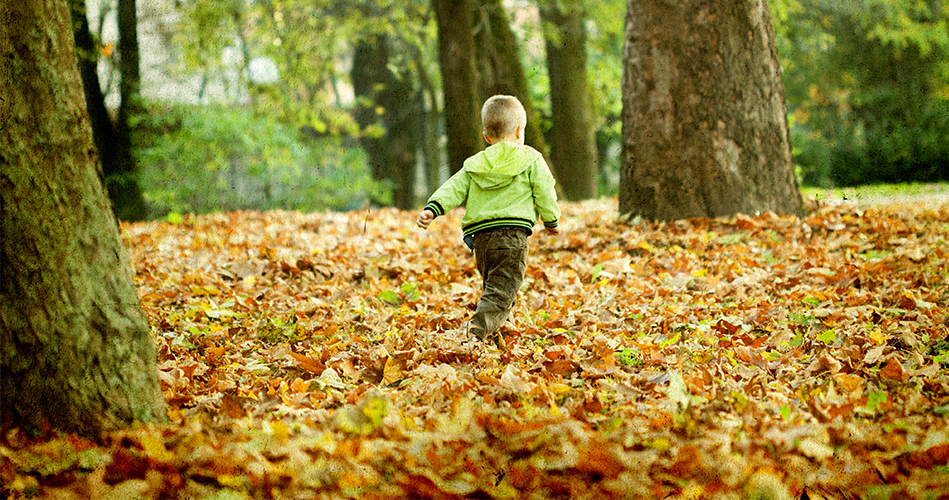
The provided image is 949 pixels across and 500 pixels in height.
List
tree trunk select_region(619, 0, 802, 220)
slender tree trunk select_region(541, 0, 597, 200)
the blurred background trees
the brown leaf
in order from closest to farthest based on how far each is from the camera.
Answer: the brown leaf < tree trunk select_region(619, 0, 802, 220) < the blurred background trees < slender tree trunk select_region(541, 0, 597, 200)

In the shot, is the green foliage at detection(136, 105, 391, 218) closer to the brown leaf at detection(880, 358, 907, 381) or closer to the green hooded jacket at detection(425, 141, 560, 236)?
the green hooded jacket at detection(425, 141, 560, 236)

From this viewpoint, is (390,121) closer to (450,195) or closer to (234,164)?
(234,164)

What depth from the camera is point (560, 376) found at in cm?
320

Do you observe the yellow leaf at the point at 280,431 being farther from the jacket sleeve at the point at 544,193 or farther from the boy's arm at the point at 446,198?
the jacket sleeve at the point at 544,193

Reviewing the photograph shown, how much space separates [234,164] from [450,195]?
1242cm

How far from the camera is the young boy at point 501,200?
374 centimetres

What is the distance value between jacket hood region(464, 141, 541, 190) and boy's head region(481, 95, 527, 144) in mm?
57

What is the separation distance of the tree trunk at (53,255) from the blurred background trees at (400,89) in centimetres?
646

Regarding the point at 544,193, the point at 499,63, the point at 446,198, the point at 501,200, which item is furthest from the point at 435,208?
the point at 499,63

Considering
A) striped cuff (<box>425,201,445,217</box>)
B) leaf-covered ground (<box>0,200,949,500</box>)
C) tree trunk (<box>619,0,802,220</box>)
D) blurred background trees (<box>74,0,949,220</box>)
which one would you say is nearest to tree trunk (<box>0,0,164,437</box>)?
leaf-covered ground (<box>0,200,949,500</box>)

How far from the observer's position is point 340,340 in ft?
12.7

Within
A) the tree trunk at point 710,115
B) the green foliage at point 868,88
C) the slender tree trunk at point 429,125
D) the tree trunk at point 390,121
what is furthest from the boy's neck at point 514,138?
the tree trunk at point 390,121

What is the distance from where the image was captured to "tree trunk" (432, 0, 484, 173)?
934 cm

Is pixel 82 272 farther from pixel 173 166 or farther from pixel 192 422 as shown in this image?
pixel 173 166
